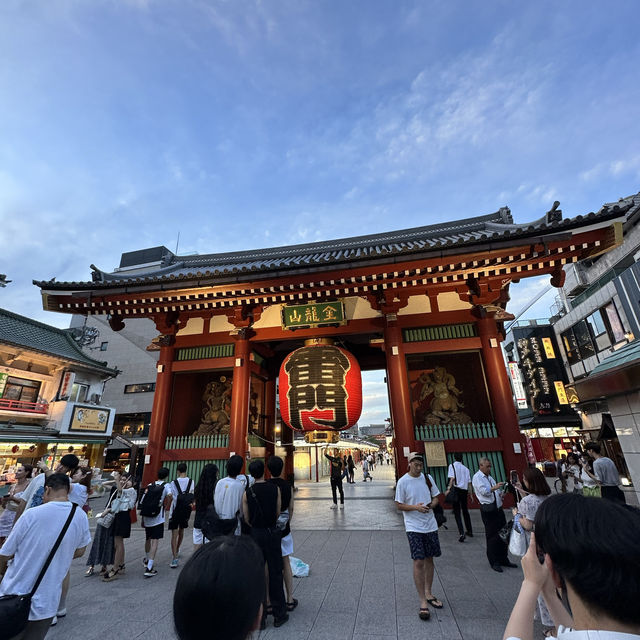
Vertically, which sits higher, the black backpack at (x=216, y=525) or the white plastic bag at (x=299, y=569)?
the black backpack at (x=216, y=525)

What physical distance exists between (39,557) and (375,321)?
332 inches

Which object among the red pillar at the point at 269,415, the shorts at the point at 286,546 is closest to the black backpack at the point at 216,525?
the shorts at the point at 286,546

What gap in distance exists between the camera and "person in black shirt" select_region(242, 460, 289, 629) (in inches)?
150

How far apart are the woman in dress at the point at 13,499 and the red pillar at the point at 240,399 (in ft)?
15.3

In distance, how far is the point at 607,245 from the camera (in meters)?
7.72

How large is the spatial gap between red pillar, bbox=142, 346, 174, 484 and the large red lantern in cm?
379

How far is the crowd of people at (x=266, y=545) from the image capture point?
1.14 meters

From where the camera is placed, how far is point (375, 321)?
991cm

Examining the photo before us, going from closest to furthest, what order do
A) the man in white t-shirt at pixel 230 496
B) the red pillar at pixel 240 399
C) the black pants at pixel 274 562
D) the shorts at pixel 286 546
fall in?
1. the black pants at pixel 274 562
2. the shorts at pixel 286 546
3. the man in white t-shirt at pixel 230 496
4. the red pillar at pixel 240 399

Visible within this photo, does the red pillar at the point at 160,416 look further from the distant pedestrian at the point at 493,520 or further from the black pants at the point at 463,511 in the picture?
the distant pedestrian at the point at 493,520

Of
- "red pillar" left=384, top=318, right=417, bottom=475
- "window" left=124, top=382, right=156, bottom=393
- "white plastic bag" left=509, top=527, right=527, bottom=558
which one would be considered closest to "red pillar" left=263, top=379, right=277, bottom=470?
"red pillar" left=384, top=318, right=417, bottom=475

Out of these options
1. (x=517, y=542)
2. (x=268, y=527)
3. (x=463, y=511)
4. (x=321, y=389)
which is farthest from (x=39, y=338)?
(x=517, y=542)

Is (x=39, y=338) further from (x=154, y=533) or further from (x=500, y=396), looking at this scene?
(x=500, y=396)

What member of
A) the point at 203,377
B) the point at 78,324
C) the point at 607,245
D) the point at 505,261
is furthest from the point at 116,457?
the point at 607,245
